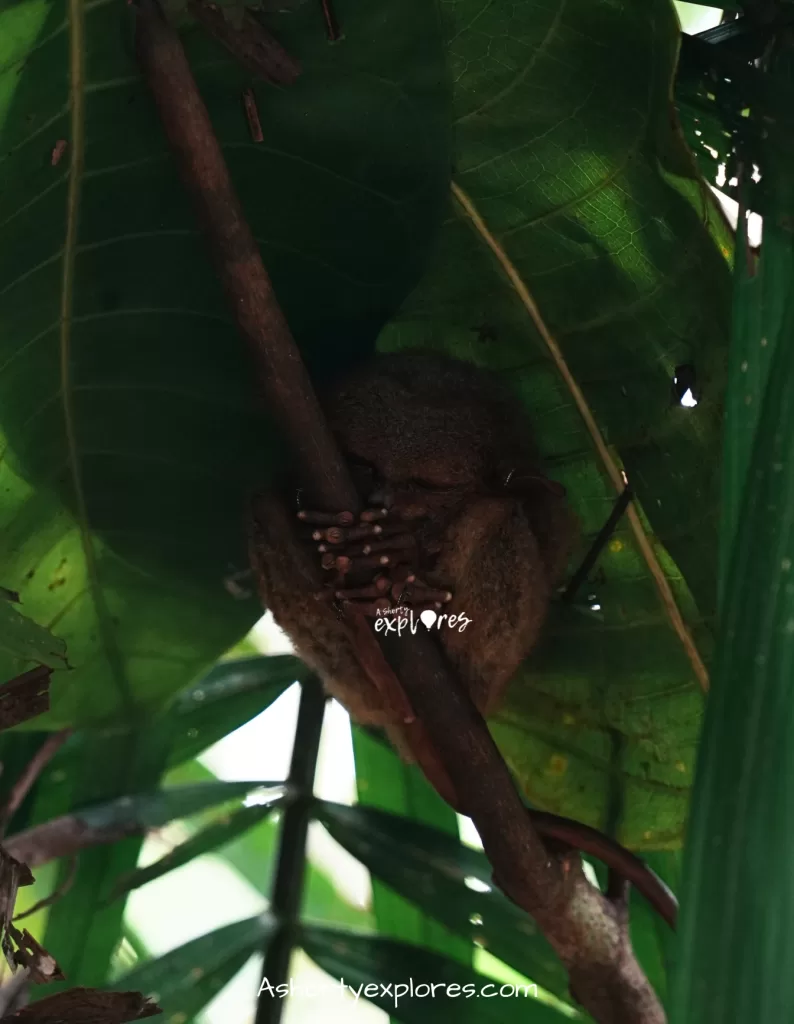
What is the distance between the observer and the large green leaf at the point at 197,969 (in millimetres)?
1666

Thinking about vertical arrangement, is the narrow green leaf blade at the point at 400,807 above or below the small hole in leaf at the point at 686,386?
below

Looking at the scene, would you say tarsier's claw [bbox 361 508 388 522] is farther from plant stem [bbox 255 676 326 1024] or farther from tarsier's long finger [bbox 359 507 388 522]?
plant stem [bbox 255 676 326 1024]

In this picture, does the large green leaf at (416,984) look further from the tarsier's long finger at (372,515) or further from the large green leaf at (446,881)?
the tarsier's long finger at (372,515)

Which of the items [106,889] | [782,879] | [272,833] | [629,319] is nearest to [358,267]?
[629,319]

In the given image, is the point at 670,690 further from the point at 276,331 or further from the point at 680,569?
the point at 276,331

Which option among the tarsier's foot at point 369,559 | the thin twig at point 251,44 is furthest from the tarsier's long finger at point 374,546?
the thin twig at point 251,44

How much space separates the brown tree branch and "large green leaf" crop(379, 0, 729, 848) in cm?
32

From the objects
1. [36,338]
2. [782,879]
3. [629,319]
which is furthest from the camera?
[629,319]

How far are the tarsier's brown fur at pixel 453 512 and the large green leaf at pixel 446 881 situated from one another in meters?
0.40

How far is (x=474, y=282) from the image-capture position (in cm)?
154

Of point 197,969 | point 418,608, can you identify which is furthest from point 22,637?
point 197,969

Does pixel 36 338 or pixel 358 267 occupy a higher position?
pixel 358 267

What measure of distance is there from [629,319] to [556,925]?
970mm

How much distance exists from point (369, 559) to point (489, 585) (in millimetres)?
263
